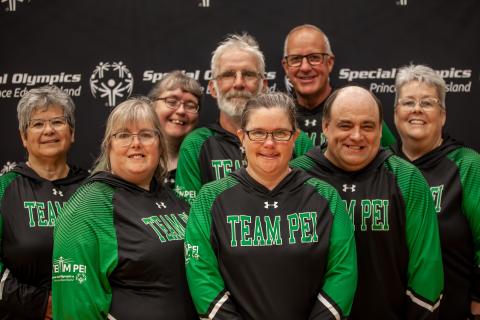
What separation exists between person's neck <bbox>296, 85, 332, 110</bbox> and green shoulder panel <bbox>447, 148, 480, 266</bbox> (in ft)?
3.27

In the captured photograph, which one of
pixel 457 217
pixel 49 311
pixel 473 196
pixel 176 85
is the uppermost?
pixel 176 85

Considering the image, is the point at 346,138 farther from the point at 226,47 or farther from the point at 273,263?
the point at 226,47

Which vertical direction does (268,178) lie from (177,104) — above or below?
below

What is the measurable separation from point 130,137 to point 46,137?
0.70 m

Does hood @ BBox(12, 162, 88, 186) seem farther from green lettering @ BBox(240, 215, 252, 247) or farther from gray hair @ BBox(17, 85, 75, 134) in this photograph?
green lettering @ BBox(240, 215, 252, 247)

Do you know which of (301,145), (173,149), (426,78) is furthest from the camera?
(173,149)

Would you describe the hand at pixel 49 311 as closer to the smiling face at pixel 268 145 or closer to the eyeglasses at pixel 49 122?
the eyeglasses at pixel 49 122

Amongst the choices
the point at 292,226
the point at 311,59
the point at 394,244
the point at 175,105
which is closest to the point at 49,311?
the point at 292,226

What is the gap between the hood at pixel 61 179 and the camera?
3621 mm

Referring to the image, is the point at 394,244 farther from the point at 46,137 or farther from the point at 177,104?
the point at 46,137

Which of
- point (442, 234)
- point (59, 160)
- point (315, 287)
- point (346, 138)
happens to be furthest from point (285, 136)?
point (59, 160)

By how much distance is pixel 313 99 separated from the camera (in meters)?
4.24

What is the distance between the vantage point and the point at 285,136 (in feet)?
9.79

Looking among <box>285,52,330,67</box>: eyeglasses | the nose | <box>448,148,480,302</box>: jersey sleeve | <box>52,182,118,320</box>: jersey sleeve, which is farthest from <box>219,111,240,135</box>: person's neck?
<box>448,148,480,302</box>: jersey sleeve
